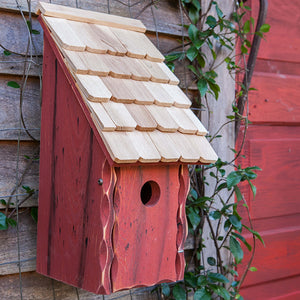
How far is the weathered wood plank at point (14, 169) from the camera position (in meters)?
1.58

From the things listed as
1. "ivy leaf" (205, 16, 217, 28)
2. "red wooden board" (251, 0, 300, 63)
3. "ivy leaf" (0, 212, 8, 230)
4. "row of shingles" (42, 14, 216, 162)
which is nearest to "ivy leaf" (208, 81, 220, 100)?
"ivy leaf" (205, 16, 217, 28)

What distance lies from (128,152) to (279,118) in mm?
1430

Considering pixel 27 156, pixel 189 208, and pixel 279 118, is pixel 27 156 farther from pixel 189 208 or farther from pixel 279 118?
pixel 279 118

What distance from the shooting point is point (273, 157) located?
2449 mm

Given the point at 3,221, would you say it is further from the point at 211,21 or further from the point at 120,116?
the point at 211,21

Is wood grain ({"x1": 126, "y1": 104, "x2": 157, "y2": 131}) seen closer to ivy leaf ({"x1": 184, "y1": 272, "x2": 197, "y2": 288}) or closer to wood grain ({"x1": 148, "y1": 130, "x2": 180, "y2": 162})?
wood grain ({"x1": 148, "y1": 130, "x2": 180, "y2": 162})

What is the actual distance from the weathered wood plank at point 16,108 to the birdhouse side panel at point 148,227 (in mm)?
458

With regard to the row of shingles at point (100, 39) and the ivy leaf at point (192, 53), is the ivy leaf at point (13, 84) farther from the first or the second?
the ivy leaf at point (192, 53)

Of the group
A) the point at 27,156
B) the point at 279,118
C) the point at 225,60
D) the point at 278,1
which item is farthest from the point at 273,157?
the point at 27,156

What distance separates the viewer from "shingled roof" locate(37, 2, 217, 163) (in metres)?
1.27

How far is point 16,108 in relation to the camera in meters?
1.61

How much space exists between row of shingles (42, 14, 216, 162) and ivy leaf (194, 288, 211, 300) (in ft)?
2.31

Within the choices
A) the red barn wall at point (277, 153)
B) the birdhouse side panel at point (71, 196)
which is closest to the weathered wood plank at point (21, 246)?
the birdhouse side panel at point (71, 196)

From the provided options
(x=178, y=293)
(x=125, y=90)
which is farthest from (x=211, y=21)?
(x=178, y=293)
